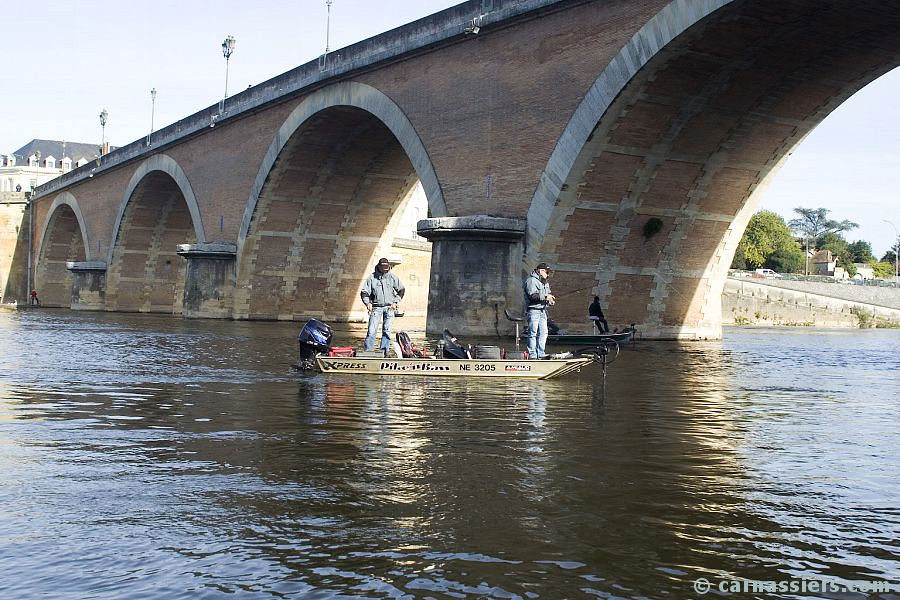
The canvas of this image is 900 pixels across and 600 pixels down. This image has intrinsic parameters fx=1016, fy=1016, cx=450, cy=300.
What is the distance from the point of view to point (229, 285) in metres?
40.2

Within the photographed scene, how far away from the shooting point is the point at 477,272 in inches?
963

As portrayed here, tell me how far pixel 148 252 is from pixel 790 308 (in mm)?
33903

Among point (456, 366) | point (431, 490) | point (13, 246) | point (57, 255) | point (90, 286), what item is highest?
point (13, 246)

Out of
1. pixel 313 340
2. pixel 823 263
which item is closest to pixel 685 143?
pixel 313 340

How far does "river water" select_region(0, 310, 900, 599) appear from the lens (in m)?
5.10

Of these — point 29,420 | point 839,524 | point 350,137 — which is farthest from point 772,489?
point 350,137

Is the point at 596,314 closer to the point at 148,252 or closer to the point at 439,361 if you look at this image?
the point at 439,361

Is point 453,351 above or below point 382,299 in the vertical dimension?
below

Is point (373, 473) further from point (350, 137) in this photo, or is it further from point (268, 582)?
point (350, 137)

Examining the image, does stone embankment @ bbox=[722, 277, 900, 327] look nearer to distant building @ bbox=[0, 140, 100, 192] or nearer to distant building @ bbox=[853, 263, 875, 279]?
distant building @ bbox=[853, 263, 875, 279]

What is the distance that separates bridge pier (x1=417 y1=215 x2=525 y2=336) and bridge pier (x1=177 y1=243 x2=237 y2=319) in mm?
17189

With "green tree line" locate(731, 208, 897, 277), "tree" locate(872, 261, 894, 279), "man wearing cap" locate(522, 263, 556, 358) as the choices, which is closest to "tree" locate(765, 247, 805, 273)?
"green tree line" locate(731, 208, 897, 277)

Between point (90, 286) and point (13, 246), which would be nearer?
point (90, 286)

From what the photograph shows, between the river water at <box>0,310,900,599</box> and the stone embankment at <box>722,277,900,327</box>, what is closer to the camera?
the river water at <box>0,310,900,599</box>
